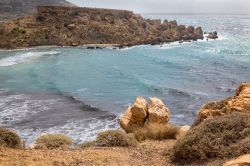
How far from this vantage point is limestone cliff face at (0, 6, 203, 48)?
86438 mm

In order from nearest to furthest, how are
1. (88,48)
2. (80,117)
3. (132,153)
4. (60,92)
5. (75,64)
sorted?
(132,153) < (80,117) < (60,92) < (75,64) < (88,48)

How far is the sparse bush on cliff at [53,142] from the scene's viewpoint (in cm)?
1472

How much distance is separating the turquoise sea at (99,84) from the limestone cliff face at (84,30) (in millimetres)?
13366

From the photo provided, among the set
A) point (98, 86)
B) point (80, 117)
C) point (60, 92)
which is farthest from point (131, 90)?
point (80, 117)

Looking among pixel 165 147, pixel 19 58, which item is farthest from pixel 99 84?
pixel 165 147

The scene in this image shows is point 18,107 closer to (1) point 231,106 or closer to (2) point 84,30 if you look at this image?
(1) point 231,106

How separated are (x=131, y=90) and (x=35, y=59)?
28112mm

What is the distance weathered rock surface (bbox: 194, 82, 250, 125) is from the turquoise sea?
9.38 metres

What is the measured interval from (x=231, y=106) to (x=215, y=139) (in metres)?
2.62

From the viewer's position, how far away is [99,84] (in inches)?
1687

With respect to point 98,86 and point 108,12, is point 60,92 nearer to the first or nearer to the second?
point 98,86

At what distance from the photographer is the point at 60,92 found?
125ft

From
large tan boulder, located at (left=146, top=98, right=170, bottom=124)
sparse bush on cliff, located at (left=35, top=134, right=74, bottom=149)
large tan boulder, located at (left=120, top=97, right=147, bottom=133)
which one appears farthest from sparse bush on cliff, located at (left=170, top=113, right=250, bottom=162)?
large tan boulder, located at (left=120, top=97, right=147, bottom=133)

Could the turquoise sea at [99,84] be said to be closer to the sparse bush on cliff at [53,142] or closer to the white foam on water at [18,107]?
the white foam on water at [18,107]
